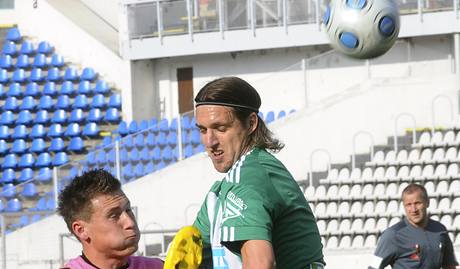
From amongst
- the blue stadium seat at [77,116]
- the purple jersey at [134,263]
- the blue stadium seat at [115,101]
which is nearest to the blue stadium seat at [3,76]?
the blue stadium seat at [77,116]

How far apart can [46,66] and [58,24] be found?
1205mm

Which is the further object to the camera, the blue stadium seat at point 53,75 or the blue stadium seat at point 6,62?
the blue stadium seat at point 6,62

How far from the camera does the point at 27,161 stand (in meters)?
22.3

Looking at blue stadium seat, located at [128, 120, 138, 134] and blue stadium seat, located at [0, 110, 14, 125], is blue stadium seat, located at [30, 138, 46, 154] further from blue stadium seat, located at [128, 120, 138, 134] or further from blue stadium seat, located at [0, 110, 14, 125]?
blue stadium seat, located at [128, 120, 138, 134]

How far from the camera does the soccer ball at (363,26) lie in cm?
1020

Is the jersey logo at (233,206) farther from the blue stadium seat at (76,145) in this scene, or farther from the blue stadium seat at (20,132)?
the blue stadium seat at (20,132)

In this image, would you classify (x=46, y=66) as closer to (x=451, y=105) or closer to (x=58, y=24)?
(x=58, y=24)

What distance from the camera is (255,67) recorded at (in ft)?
75.5

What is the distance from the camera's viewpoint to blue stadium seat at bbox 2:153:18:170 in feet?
73.3

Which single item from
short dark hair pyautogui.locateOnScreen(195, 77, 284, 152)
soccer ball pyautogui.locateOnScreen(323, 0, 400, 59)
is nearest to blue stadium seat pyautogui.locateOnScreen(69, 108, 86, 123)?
soccer ball pyautogui.locateOnScreen(323, 0, 400, 59)

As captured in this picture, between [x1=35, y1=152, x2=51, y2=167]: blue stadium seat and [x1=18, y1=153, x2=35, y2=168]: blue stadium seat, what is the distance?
5.3 inches

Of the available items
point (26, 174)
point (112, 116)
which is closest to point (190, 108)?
point (112, 116)

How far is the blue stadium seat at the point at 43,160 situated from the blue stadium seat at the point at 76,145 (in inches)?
18.3

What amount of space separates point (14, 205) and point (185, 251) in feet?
46.6
